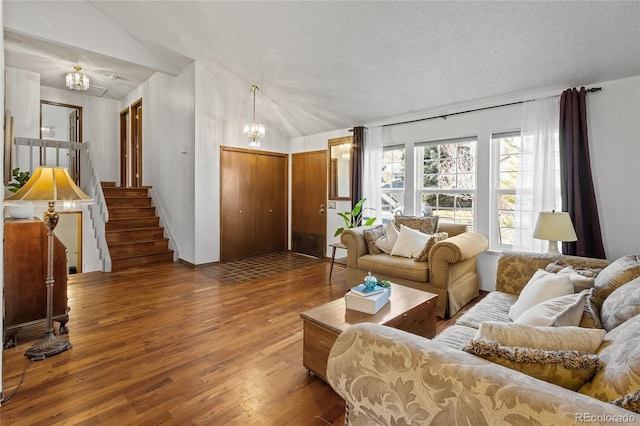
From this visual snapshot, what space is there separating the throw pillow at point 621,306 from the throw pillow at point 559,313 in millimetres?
110

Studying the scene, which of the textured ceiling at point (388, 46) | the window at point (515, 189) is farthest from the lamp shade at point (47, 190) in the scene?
the window at point (515, 189)

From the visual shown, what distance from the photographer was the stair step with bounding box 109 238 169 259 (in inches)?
193

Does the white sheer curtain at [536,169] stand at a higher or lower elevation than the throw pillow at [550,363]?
higher

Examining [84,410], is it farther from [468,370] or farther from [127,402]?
[468,370]

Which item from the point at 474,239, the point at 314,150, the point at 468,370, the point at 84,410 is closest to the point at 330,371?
A: the point at 468,370

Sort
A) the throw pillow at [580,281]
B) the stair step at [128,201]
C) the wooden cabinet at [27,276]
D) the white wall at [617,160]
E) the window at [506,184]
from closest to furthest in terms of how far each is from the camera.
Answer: the throw pillow at [580,281]
the wooden cabinet at [27,276]
the white wall at [617,160]
the window at [506,184]
the stair step at [128,201]

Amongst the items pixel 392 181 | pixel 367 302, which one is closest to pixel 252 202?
pixel 392 181

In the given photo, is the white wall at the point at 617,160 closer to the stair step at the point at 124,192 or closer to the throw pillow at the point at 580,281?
the throw pillow at the point at 580,281

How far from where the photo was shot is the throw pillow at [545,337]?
1023 mm

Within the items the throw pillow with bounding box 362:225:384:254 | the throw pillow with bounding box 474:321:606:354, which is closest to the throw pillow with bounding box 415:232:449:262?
the throw pillow with bounding box 362:225:384:254

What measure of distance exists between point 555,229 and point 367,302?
6.17 ft

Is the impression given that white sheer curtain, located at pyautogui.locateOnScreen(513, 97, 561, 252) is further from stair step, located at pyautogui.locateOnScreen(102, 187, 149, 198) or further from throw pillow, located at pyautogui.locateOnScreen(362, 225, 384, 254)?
stair step, located at pyautogui.locateOnScreen(102, 187, 149, 198)

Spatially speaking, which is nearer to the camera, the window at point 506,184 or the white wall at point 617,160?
the white wall at point 617,160

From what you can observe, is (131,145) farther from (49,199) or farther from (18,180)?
(49,199)
